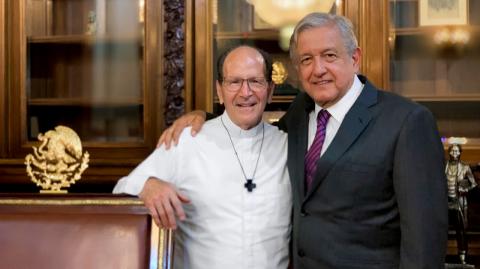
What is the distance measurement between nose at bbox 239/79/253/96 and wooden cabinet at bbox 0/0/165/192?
77 centimetres

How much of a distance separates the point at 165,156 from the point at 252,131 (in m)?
0.26

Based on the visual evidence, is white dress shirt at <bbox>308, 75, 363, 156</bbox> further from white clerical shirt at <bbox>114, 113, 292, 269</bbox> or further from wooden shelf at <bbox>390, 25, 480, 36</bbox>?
wooden shelf at <bbox>390, 25, 480, 36</bbox>

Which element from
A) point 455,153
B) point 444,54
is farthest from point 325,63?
point 444,54

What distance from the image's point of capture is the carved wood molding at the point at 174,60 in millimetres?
2170

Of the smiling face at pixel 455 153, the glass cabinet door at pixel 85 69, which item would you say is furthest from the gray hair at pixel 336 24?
the glass cabinet door at pixel 85 69

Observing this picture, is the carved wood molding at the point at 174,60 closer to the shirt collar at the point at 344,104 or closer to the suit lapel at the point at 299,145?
the suit lapel at the point at 299,145

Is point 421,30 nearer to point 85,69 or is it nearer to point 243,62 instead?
point 243,62

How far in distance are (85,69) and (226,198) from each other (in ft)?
4.08

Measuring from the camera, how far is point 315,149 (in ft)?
4.65

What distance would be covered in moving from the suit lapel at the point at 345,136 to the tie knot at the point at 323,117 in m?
0.08

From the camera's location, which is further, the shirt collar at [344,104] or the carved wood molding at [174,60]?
the carved wood molding at [174,60]

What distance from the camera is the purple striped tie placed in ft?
4.60

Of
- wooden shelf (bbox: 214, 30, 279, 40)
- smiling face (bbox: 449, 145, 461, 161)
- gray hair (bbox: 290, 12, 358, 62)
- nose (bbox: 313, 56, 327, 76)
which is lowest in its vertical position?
smiling face (bbox: 449, 145, 461, 161)

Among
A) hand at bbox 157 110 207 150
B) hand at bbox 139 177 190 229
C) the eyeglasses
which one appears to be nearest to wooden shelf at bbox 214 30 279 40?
hand at bbox 157 110 207 150
